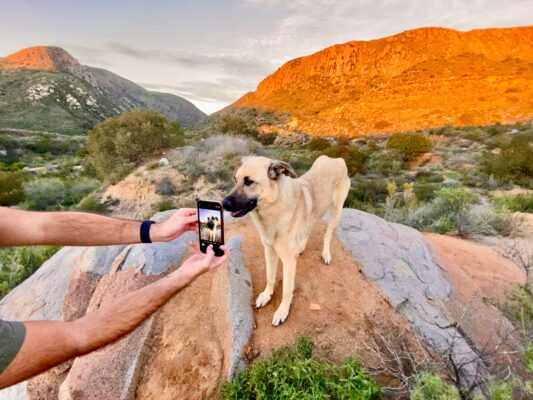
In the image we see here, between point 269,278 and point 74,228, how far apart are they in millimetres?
2154

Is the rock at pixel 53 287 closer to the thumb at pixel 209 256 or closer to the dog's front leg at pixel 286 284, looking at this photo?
the dog's front leg at pixel 286 284

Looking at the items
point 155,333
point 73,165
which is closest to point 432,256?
point 155,333

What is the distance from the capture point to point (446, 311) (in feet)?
13.2

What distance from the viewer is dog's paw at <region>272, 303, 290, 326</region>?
343 cm

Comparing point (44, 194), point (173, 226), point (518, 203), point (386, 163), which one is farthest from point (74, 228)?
point (386, 163)

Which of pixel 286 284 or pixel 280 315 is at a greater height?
pixel 286 284

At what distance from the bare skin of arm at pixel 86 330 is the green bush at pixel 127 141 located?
12.6 metres

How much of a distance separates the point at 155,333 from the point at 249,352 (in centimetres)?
111

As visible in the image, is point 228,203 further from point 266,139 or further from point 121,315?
point 266,139

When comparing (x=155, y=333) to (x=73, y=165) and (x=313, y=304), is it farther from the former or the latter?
(x=73, y=165)

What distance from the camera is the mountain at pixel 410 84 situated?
4084 centimetres

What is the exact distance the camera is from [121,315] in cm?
158

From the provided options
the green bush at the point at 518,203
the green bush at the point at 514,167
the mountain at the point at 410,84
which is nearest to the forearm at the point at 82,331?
the green bush at the point at 518,203

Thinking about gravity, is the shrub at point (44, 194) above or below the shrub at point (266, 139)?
below
